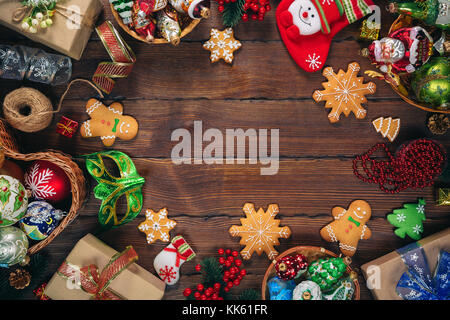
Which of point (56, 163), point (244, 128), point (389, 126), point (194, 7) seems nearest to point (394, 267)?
point (389, 126)

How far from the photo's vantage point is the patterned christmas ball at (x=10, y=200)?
115 cm

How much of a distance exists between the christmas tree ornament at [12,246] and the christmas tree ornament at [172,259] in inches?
19.4

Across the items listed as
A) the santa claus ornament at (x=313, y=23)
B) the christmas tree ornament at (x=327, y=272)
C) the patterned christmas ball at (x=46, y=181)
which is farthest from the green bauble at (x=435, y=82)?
the patterned christmas ball at (x=46, y=181)

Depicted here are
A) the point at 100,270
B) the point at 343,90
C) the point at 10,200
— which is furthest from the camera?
the point at 343,90

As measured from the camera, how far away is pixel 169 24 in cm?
129

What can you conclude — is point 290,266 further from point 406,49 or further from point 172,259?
point 406,49

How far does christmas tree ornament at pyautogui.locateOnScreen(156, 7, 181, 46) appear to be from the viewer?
1283 mm

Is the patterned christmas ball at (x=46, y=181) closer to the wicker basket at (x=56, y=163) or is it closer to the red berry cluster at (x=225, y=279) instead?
the wicker basket at (x=56, y=163)

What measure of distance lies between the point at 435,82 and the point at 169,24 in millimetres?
953

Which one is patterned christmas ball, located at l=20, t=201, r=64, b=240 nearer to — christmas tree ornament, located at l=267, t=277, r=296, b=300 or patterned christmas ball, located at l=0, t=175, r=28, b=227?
patterned christmas ball, located at l=0, t=175, r=28, b=227

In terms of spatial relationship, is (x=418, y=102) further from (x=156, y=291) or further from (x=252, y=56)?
(x=156, y=291)

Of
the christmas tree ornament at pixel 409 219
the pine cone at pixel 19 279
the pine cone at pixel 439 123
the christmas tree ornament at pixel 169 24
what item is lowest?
the pine cone at pixel 19 279

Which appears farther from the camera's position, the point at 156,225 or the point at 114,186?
the point at 156,225

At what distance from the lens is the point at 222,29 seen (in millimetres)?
1471
